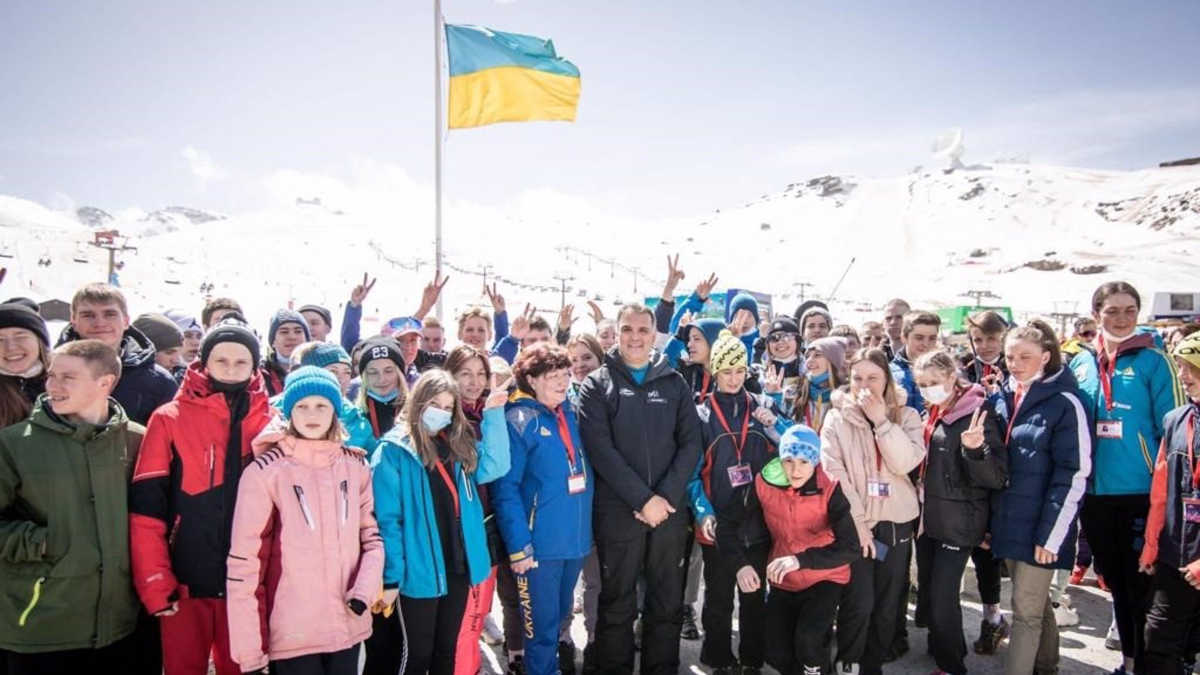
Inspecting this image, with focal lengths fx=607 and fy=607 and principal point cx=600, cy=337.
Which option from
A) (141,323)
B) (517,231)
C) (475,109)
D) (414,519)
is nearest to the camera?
(414,519)

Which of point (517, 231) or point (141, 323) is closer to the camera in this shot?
point (141, 323)

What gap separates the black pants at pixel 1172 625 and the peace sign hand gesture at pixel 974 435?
115 centimetres

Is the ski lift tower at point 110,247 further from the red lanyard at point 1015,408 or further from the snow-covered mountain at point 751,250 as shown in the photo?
the red lanyard at point 1015,408

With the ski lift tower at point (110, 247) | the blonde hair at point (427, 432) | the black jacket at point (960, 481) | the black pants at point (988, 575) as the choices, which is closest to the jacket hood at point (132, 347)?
the blonde hair at point (427, 432)

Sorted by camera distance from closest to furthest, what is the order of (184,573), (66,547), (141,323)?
1. (66,547)
2. (184,573)
3. (141,323)

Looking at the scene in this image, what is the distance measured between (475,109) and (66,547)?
7459mm

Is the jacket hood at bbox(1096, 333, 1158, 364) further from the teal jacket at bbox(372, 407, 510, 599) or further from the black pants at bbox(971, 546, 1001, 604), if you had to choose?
the teal jacket at bbox(372, 407, 510, 599)

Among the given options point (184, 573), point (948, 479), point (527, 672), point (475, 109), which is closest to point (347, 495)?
point (184, 573)

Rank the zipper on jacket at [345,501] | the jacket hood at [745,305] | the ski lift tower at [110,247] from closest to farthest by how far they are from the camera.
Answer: the zipper on jacket at [345,501], the jacket hood at [745,305], the ski lift tower at [110,247]

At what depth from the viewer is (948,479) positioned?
157 inches

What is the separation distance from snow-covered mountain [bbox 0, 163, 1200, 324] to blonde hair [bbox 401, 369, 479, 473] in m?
20.5

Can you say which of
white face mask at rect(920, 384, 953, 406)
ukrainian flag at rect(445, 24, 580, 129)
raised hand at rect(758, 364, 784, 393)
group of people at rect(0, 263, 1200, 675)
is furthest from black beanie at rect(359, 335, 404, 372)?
ukrainian flag at rect(445, 24, 580, 129)

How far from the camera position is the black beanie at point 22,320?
308cm

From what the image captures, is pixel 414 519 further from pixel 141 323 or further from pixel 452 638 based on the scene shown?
pixel 141 323
